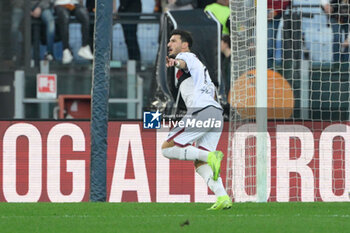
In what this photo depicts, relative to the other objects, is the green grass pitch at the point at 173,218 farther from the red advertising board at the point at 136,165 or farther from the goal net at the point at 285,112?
the red advertising board at the point at 136,165

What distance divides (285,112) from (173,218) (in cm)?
464

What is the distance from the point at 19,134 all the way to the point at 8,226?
186 inches

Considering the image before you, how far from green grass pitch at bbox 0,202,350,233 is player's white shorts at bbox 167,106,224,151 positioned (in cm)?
68

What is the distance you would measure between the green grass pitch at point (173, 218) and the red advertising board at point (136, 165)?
1.79m

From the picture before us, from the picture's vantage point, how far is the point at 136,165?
13031 mm

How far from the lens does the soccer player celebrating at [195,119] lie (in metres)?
10.2

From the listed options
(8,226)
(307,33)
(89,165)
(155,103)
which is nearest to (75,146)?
(89,165)

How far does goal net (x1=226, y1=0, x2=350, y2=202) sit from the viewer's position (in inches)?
492

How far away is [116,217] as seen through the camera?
9211mm

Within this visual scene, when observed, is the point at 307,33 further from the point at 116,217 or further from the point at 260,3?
the point at 116,217

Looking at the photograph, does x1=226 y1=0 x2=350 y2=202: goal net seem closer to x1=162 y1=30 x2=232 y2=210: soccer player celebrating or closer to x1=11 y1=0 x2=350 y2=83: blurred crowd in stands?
x1=11 y1=0 x2=350 y2=83: blurred crowd in stands

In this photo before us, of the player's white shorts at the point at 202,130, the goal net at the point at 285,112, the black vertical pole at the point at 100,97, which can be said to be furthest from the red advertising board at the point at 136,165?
the player's white shorts at the point at 202,130

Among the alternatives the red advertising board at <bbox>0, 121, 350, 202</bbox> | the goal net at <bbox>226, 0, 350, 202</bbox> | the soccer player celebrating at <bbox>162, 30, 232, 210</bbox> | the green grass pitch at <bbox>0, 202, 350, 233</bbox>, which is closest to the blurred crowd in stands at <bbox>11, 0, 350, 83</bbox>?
the goal net at <bbox>226, 0, 350, 202</bbox>

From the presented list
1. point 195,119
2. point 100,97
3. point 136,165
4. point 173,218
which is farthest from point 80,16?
point 173,218
